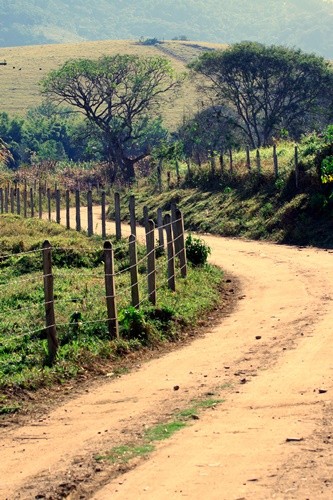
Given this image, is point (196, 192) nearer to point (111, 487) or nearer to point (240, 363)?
point (240, 363)

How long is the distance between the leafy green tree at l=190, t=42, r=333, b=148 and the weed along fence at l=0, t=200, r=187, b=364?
45.8 metres

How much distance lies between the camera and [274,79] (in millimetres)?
68875

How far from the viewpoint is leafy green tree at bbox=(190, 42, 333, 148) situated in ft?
222

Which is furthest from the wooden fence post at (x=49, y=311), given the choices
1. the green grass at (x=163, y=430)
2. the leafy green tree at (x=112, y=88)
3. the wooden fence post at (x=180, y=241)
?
the leafy green tree at (x=112, y=88)

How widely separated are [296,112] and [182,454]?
60.5 m

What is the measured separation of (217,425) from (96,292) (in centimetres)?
830

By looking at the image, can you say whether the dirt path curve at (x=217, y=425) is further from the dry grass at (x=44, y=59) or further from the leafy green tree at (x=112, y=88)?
the dry grass at (x=44, y=59)

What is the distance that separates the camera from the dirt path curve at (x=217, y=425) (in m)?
8.92

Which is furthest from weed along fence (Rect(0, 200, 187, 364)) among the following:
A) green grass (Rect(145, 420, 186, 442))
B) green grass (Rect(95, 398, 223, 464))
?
green grass (Rect(145, 420, 186, 442))

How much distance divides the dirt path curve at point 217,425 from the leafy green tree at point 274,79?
5155 cm

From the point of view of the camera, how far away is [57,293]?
18828mm

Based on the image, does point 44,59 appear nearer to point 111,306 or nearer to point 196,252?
point 196,252

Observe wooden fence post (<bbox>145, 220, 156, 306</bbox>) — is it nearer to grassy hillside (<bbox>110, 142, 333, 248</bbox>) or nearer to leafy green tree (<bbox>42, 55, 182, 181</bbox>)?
grassy hillside (<bbox>110, 142, 333, 248</bbox>)

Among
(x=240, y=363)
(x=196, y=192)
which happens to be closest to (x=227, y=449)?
(x=240, y=363)
